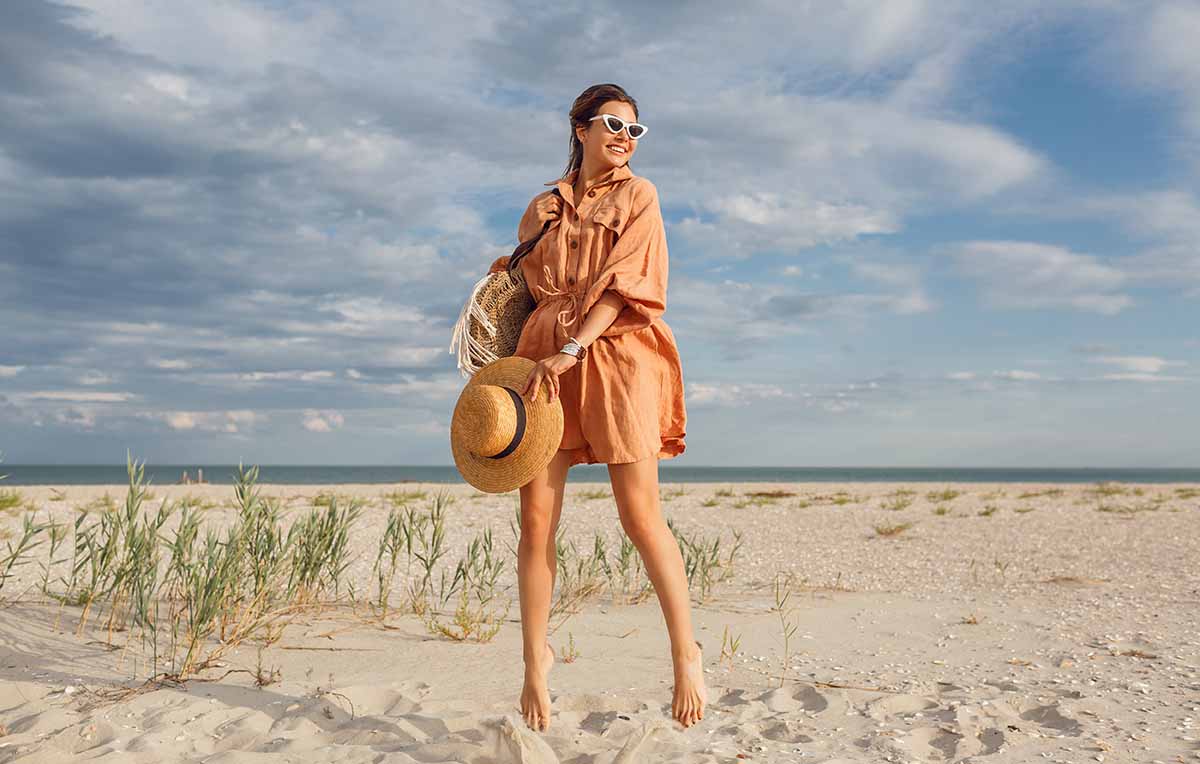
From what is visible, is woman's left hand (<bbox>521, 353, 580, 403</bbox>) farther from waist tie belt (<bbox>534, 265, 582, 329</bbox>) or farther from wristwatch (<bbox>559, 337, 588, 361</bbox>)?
waist tie belt (<bbox>534, 265, 582, 329</bbox>)

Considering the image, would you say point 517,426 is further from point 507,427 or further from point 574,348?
point 574,348

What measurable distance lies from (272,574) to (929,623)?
12.0 feet

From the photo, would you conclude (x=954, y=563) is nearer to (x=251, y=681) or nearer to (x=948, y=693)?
(x=948, y=693)

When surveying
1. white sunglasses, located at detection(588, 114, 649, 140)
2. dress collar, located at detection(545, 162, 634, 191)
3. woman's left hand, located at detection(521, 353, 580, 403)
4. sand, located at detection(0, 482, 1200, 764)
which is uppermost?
white sunglasses, located at detection(588, 114, 649, 140)

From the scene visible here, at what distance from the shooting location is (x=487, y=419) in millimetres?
2787

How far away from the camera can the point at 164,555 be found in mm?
7801

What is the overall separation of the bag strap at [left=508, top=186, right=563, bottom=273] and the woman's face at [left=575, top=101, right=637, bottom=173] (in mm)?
179

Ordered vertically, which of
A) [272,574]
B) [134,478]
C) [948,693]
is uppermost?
[134,478]

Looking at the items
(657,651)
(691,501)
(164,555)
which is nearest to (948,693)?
(657,651)

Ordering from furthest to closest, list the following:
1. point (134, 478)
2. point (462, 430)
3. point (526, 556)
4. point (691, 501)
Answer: point (691, 501)
point (134, 478)
point (526, 556)
point (462, 430)

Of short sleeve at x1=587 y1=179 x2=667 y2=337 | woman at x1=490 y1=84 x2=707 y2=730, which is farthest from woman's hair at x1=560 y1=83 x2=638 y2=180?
short sleeve at x1=587 y1=179 x2=667 y2=337

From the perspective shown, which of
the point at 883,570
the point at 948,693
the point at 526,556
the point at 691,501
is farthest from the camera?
the point at 691,501

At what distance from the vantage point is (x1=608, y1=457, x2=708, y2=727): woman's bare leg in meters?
2.92

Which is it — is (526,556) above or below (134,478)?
below
